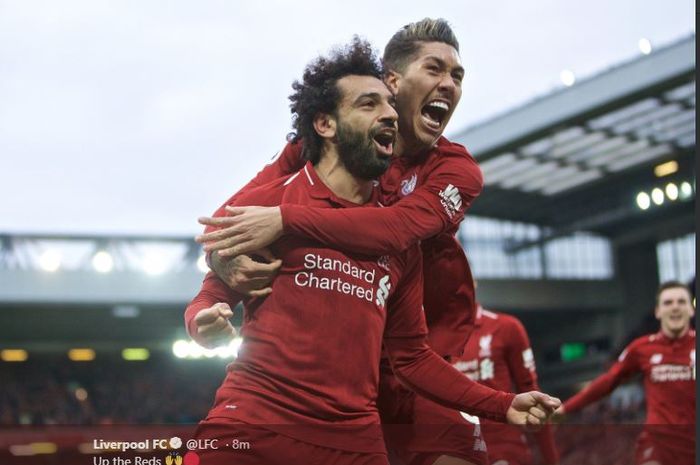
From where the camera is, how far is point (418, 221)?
383cm

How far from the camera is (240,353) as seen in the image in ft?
11.9

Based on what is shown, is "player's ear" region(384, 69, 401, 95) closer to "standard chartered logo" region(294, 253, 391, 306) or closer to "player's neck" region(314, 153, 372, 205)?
"player's neck" region(314, 153, 372, 205)

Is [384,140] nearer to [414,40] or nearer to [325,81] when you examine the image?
[325,81]

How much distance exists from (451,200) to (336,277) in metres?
0.71

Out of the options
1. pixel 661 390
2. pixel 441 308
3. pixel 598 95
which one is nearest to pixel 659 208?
pixel 598 95

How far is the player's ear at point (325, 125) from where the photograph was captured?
386 centimetres

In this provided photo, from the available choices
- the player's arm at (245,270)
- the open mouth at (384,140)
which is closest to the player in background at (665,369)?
the open mouth at (384,140)

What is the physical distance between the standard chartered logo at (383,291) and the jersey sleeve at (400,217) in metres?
0.10

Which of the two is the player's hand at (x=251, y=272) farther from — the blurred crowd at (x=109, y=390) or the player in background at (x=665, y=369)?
the blurred crowd at (x=109, y=390)

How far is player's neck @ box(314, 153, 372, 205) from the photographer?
12.6ft

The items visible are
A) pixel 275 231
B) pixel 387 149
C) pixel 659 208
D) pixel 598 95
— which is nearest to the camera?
pixel 275 231

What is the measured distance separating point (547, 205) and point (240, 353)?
29457 millimetres

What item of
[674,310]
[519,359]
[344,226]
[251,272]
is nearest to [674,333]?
[674,310]

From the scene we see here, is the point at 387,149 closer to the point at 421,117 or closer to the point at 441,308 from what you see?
the point at 421,117
